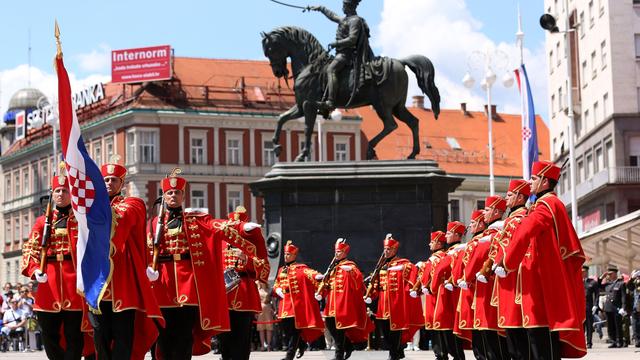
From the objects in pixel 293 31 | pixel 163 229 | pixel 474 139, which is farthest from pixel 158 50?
pixel 163 229

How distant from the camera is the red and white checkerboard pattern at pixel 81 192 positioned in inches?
531

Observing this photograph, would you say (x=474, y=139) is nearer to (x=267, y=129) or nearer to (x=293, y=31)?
(x=267, y=129)

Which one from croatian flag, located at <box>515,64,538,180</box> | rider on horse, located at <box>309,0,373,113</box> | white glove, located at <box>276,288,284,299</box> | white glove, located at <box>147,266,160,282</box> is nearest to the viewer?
white glove, located at <box>147,266,160,282</box>

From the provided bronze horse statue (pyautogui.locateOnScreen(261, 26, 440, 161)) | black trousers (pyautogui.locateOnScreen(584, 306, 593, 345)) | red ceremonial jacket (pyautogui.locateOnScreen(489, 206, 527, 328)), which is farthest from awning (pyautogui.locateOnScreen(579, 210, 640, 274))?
red ceremonial jacket (pyautogui.locateOnScreen(489, 206, 527, 328))

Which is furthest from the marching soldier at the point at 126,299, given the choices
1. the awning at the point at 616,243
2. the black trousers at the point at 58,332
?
the awning at the point at 616,243

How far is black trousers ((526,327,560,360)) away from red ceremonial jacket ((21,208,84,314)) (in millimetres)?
4366

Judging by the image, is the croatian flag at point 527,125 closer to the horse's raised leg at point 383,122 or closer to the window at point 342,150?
the horse's raised leg at point 383,122

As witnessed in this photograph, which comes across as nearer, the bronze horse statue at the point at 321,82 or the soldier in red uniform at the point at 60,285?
the soldier in red uniform at the point at 60,285

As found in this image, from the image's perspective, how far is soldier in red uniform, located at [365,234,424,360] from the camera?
76.2ft

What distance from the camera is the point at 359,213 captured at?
90.5ft

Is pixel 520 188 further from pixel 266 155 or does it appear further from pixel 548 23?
pixel 266 155

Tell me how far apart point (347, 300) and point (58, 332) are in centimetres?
954

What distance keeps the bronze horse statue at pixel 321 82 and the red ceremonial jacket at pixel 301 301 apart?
4.64 metres

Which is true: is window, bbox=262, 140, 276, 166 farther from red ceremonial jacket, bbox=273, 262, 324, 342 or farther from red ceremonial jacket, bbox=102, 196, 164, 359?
red ceremonial jacket, bbox=102, 196, 164, 359
